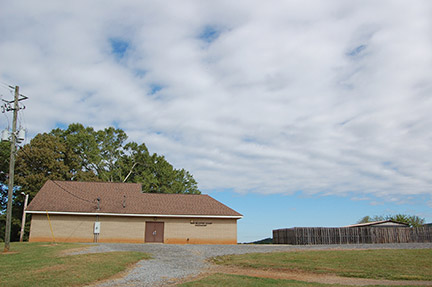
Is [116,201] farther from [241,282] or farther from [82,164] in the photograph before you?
[241,282]

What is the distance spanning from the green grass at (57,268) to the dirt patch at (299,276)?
3781 millimetres

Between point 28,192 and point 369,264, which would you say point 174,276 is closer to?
point 369,264

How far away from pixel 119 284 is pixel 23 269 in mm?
4994

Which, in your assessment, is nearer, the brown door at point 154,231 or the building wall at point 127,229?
the building wall at point 127,229

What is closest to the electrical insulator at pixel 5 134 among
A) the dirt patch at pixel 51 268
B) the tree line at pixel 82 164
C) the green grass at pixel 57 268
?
the green grass at pixel 57 268

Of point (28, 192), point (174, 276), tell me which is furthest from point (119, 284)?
point (28, 192)

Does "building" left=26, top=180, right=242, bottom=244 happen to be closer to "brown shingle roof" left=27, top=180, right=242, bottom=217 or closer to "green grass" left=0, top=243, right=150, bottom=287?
"brown shingle roof" left=27, top=180, right=242, bottom=217

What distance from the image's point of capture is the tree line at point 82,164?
153 ft

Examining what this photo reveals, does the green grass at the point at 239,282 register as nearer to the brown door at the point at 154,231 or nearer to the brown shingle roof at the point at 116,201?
the brown door at the point at 154,231

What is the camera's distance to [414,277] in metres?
14.5

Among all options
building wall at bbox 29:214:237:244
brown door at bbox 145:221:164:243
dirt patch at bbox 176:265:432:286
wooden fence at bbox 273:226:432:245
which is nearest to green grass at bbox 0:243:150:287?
dirt patch at bbox 176:265:432:286

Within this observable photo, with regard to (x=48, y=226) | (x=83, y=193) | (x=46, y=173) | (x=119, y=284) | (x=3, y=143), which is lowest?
(x=119, y=284)

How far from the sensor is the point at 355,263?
18172 millimetres

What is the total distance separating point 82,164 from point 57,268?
40947 mm
